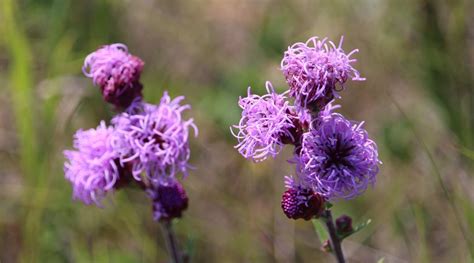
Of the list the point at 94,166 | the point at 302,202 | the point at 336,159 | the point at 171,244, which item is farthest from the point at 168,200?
the point at 336,159

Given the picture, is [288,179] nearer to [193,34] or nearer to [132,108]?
[132,108]

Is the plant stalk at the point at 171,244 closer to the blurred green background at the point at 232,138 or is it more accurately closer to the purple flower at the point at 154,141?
the purple flower at the point at 154,141

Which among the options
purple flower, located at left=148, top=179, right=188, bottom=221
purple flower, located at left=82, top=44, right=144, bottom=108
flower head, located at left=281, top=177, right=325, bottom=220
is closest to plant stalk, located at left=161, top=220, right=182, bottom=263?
purple flower, located at left=148, top=179, right=188, bottom=221

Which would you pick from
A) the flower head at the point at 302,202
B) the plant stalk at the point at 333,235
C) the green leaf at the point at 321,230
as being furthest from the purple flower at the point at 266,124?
the green leaf at the point at 321,230

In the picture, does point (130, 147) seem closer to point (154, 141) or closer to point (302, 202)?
point (154, 141)

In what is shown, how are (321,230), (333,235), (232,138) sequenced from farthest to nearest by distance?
(232,138) → (321,230) → (333,235)

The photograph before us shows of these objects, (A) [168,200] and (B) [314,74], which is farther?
(A) [168,200]

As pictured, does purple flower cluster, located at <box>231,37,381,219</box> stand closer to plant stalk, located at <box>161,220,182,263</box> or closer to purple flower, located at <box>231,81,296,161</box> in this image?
purple flower, located at <box>231,81,296,161</box>
